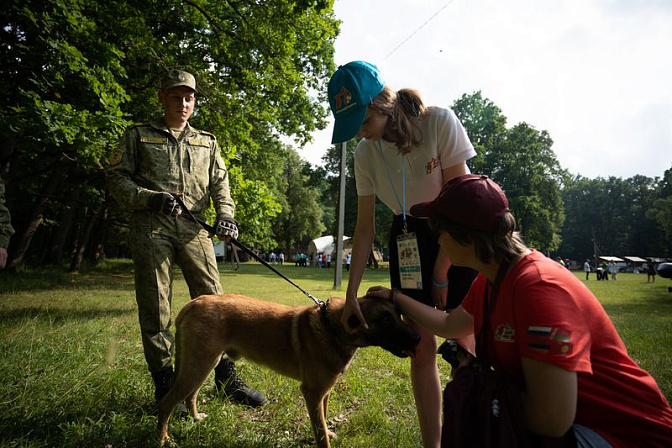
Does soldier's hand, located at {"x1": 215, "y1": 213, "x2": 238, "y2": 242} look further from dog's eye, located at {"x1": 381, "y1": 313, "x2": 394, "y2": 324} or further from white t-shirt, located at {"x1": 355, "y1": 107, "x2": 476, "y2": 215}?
dog's eye, located at {"x1": 381, "y1": 313, "x2": 394, "y2": 324}

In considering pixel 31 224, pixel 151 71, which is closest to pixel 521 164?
pixel 151 71

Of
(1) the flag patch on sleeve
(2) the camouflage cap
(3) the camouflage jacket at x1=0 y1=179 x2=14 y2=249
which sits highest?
(2) the camouflage cap

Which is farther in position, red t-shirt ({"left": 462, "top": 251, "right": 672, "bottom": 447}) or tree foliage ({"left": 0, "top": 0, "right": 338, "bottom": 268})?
tree foliage ({"left": 0, "top": 0, "right": 338, "bottom": 268})

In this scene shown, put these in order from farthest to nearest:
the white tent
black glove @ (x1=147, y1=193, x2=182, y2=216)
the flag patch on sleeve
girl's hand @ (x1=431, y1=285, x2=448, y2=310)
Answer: the white tent < black glove @ (x1=147, y1=193, x2=182, y2=216) < girl's hand @ (x1=431, y1=285, x2=448, y2=310) < the flag patch on sleeve

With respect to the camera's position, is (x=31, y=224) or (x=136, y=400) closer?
(x=136, y=400)

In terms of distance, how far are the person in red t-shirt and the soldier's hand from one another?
245cm

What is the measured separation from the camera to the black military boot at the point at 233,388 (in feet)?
12.2

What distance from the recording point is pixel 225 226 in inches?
146

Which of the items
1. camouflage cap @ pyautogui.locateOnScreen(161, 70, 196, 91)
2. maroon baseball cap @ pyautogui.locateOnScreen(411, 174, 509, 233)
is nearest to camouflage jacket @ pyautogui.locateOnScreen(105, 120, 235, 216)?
camouflage cap @ pyautogui.locateOnScreen(161, 70, 196, 91)

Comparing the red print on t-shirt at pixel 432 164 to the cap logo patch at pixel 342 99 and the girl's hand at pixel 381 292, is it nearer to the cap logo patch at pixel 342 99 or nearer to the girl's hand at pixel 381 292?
the cap logo patch at pixel 342 99

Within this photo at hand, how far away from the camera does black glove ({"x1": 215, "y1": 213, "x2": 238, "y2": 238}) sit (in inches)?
144

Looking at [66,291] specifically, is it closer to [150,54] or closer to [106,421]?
[150,54]

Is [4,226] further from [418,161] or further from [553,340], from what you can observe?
[553,340]

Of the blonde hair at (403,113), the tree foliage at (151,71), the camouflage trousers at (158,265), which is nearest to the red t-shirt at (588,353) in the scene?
the blonde hair at (403,113)
